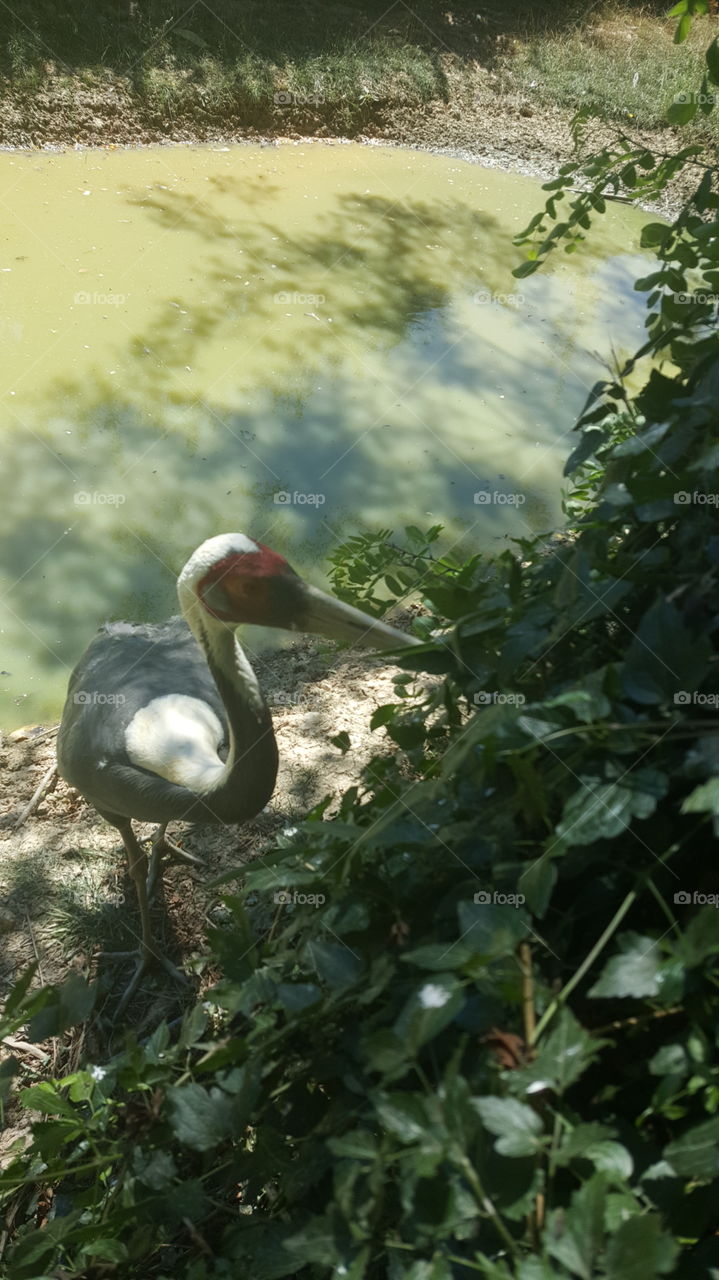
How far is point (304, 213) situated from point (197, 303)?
4.97 ft

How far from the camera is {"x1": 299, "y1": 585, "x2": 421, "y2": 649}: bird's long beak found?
99.8 inches

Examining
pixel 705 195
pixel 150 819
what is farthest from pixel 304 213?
pixel 705 195

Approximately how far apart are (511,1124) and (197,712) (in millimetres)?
2298

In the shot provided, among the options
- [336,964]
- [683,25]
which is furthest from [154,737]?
[683,25]

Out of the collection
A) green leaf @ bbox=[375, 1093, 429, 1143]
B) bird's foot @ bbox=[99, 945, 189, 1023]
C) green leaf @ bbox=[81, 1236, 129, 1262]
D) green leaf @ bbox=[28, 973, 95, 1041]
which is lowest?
bird's foot @ bbox=[99, 945, 189, 1023]

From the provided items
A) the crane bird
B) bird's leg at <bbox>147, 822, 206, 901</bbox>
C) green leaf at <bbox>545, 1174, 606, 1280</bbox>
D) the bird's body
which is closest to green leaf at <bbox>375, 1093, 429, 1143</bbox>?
green leaf at <bbox>545, 1174, 606, 1280</bbox>

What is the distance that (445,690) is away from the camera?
3.65ft

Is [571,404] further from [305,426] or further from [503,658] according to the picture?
[503,658]

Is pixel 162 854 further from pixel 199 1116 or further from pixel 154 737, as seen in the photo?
pixel 199 1116

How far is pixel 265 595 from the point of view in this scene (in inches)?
102

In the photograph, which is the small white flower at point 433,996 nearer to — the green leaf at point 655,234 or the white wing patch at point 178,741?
the green leaf at point 655,234

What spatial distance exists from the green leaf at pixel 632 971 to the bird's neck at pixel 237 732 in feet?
6.09

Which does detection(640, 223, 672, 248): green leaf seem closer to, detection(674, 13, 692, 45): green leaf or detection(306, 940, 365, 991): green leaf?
detection(674, 13, 692, 45): green leaf

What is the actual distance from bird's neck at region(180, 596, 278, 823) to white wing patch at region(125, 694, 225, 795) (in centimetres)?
6
